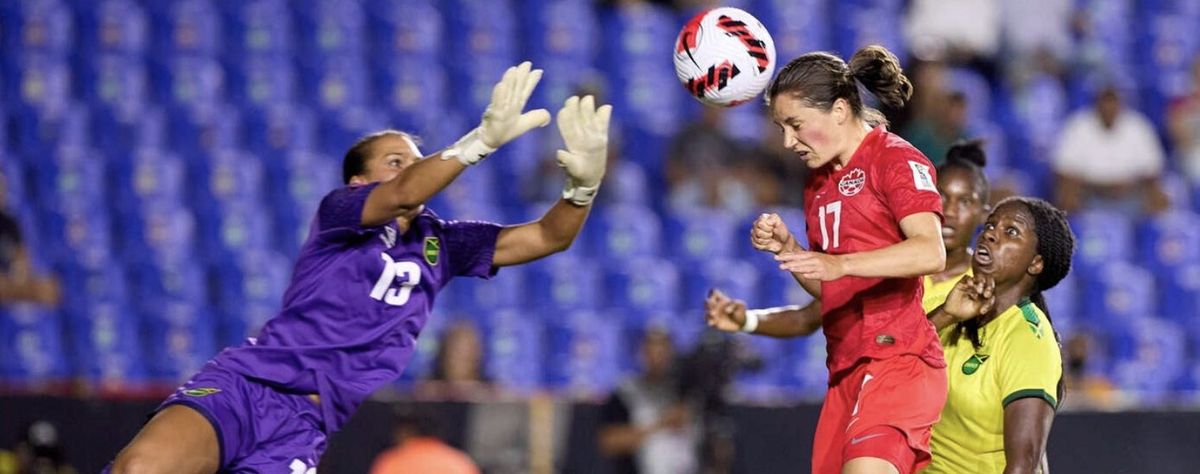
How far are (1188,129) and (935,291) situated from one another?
8199mm

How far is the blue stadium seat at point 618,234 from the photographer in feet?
37.9

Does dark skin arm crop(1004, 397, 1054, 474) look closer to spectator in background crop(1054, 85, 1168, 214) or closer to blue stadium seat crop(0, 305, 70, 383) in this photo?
blue stadium seat crop(0, 305, 70, 383)

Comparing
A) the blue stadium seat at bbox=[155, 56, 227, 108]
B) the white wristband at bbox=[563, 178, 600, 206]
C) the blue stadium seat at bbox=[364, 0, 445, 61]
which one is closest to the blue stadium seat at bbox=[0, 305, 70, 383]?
the blue stadium seat at bbox=[155, 56, 227, 108]

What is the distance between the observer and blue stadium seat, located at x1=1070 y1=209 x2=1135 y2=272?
12312mm

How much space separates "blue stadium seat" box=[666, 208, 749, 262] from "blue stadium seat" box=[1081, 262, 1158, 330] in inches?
102

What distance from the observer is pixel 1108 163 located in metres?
12.7

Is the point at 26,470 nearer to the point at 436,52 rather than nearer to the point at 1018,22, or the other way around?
the point at 436,52

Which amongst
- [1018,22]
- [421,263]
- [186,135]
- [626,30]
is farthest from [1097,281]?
[421,263]

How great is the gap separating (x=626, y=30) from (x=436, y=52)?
4.86ft

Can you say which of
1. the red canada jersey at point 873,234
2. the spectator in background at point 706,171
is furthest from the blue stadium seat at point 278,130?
the red canada jersey at point 873,234

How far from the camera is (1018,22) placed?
13.6 metres

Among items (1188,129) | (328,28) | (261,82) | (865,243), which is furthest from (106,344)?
(1188,129)

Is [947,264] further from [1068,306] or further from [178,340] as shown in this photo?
[1068,306]

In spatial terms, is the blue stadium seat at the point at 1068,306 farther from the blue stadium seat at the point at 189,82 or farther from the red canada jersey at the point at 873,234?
the red canada jersey at the point at 873,234
